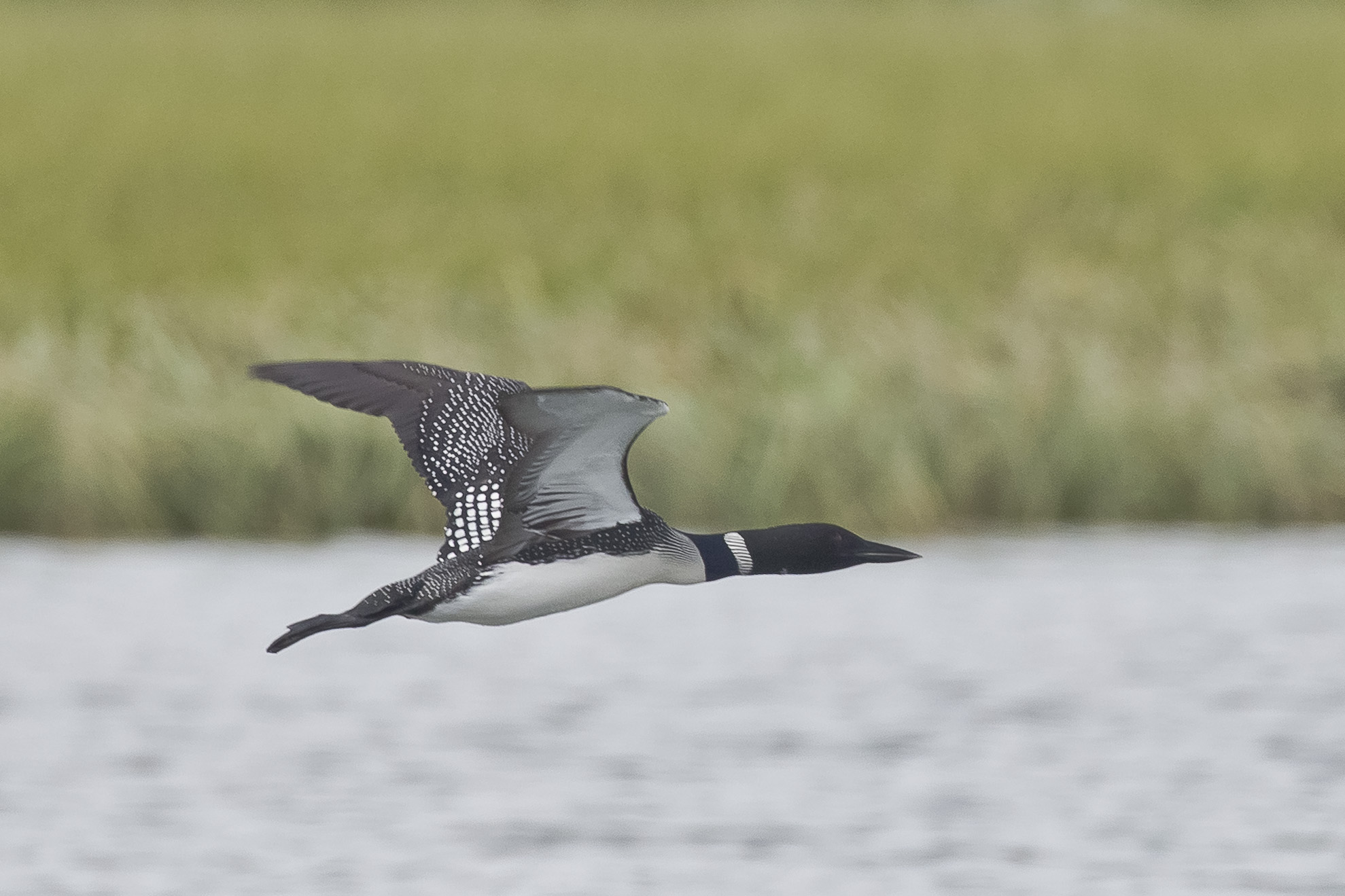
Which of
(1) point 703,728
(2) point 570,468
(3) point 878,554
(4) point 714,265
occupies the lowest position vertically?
(1) point 703,728

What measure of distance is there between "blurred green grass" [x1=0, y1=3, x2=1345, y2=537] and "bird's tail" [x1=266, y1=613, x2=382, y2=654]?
6974 millimetres

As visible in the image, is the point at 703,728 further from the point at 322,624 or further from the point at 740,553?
the point at 322,624

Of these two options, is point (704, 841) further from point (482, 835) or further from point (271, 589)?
point (271, 589)

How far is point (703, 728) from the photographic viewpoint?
855cm

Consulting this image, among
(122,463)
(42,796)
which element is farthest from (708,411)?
(42,796)

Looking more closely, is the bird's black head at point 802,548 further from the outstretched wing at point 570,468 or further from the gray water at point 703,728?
the gray water at point 703,728

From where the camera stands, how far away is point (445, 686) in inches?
365

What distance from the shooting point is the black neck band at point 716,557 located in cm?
453

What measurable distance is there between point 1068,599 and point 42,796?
4.51 meters

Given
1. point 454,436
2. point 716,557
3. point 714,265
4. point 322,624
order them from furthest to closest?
point 714,265 < point 454,436 < point 716,557 < point 322,624

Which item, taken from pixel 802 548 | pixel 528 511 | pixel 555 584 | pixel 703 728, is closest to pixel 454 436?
pixel 528 511

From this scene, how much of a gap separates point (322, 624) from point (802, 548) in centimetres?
102

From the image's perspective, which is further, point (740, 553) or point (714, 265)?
point (714, 265)

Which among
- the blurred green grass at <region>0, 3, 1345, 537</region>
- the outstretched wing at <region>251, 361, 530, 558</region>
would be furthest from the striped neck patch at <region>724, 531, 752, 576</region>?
the blurred green grass at <region>0, 3, 1345, 537</region>
